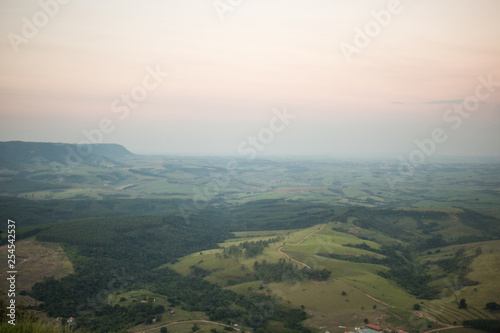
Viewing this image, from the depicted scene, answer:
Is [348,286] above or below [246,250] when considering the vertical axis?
above

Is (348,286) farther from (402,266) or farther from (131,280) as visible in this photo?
(131,280)

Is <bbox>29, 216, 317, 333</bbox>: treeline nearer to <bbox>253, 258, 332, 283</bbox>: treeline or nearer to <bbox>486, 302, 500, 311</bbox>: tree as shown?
<bbox>253, 258, 332, 283</bbox>: treeline

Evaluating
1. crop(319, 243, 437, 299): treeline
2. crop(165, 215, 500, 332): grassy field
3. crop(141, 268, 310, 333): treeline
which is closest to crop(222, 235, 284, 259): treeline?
crop(165, 215, 500, 332): grassy field

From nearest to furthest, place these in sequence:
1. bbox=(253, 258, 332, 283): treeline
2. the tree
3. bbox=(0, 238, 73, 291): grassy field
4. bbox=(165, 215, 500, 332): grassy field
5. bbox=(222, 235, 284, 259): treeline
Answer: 1. the tree
2. bbox=(165, 215, 500, 332): grassy field
3. bbox=(0, 238, 73, 291): grassy field
4. bbox=(253, 258, 332, 283): treeline
5. bbox=(222, 235, 284, 259): treeline

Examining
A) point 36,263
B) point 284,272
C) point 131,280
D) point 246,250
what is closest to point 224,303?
point 284,272

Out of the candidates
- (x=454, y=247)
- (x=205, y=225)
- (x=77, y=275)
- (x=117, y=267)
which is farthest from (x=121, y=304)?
(x=454, y=247)

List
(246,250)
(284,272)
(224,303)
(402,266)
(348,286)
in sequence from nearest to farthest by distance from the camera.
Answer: (224,303) → (348,286) → (284,272) → (402,266) → (246,250)

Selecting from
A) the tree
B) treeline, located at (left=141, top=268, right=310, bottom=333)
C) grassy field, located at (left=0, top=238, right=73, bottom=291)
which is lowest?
treeline, located at (left=141, top=268, right=310, bottom=333)

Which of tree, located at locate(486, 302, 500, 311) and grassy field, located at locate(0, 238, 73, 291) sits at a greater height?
tree, located at locate(486, 302, 500, 311)

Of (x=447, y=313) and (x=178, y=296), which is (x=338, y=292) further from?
(x=178, y=296)
